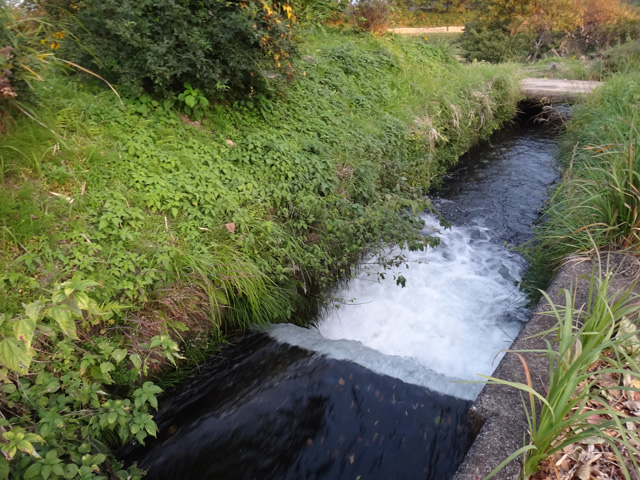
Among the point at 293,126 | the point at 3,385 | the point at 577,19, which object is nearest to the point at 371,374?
the point at 3,385

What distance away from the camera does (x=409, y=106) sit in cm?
664

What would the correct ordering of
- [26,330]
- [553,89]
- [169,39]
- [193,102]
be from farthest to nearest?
1. [553,89]
2. [193,102]
3. [169,39]
4. [26,330]

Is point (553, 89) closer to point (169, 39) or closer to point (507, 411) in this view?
point (169, 39)

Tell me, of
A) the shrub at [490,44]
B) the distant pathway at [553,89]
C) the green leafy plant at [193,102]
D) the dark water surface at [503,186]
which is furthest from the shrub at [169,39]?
the shrub at [490,44]

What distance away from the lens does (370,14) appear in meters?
7.83

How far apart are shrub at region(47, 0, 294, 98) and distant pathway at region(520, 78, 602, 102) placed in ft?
25.0

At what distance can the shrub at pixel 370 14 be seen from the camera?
780 cm

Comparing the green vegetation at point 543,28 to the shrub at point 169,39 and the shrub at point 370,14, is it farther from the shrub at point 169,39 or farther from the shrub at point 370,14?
the shrub at point 169,39

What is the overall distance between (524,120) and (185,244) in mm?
9768

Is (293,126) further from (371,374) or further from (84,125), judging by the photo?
(371,374)

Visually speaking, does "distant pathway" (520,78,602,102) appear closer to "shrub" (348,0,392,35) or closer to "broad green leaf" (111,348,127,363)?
"shrub" (348,0,392,35)

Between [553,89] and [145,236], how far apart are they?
33.6 feet

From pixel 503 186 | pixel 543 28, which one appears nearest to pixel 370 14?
pixel 503 186

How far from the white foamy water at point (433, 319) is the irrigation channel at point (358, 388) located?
13mm
